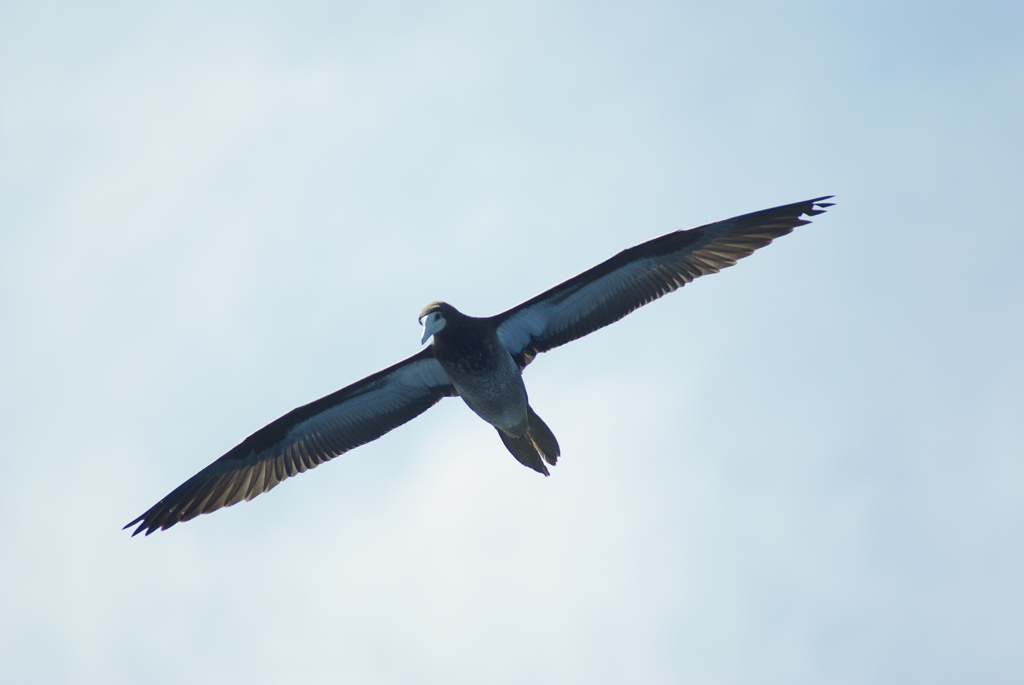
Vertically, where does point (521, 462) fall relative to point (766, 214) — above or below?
below

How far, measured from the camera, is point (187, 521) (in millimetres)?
13016

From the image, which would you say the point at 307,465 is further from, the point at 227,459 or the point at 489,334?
the point at 489,334

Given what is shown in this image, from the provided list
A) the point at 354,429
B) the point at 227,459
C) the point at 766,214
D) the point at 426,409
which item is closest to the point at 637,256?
the point at 766,214

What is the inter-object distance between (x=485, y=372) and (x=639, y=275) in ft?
7.57

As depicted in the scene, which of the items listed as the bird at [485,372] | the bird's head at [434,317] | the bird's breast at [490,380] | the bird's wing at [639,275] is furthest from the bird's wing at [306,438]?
the bird's wing at [639,275]

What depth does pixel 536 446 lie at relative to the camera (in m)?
12.6

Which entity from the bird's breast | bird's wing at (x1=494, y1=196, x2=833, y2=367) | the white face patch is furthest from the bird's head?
bird's wing at (x1=494, y1=196, x2=833, y2=367)

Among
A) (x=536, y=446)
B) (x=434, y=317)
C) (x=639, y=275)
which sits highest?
(x=434, y=317)

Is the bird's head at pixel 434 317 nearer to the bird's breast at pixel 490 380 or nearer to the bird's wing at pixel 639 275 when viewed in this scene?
the bird's breast at pixel 490 380

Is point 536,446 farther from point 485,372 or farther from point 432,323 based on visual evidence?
point 432,323

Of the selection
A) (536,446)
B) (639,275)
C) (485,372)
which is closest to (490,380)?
(485,372)

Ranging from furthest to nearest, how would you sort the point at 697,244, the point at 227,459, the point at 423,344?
the point at 227,459 < the point at 697,244 < the point at 423,344

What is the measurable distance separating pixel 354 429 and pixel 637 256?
441cm

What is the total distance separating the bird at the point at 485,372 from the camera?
1194 centimetres
